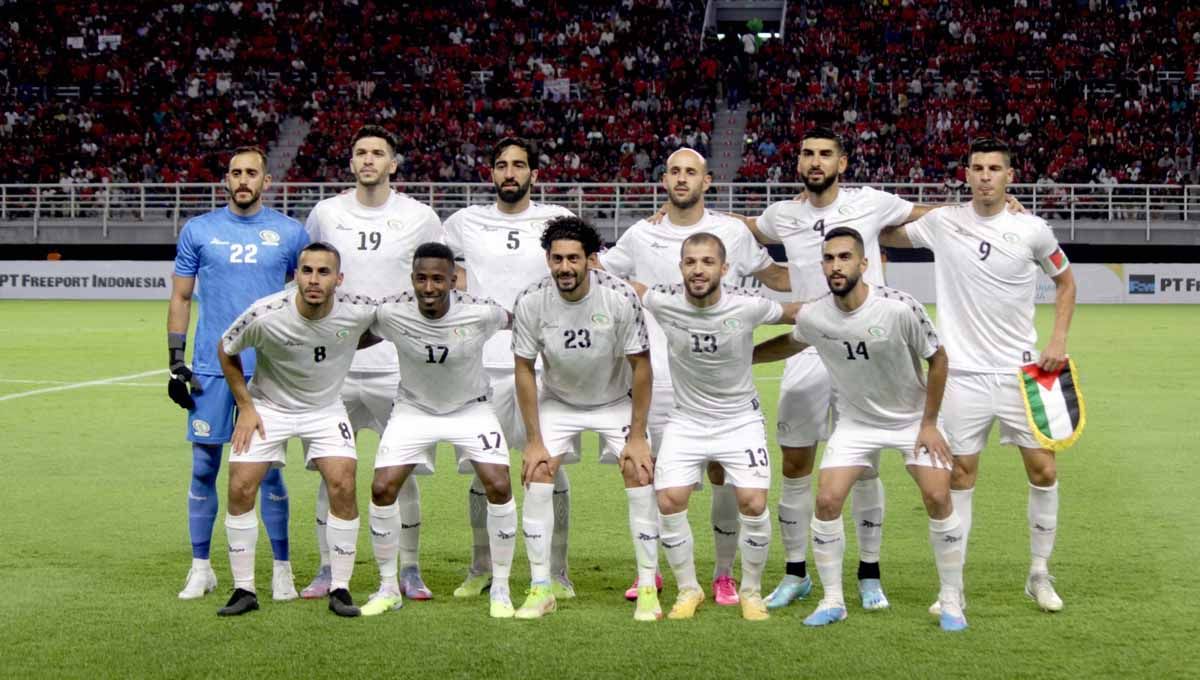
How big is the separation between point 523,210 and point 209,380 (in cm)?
192

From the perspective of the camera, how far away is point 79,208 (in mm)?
34656

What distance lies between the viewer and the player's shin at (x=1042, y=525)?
6938 mm

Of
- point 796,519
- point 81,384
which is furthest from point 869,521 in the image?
point 81,384

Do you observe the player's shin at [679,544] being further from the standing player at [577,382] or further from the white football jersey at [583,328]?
the white football jersey at [583,328]

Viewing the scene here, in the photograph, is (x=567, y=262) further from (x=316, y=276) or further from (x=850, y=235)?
(x=850, y=235)

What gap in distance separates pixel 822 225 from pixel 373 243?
2436mm

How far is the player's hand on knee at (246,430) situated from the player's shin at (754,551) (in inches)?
96.3

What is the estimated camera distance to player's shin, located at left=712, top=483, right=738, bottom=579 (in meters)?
7.16

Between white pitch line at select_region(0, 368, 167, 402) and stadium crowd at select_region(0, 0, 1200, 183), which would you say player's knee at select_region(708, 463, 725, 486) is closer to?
white pitch line at select_region(0, 368, 167, 402)

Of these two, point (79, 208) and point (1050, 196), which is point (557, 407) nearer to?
point (1050, 196)

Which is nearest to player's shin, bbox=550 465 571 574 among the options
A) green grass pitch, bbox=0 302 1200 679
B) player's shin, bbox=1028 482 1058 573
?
green grass pitch, bbox=0 302 1200 679

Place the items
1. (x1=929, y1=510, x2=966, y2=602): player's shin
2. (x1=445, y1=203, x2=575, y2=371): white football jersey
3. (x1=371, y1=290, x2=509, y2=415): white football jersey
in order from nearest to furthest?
1. (x1=929, y1=510, x2=966, y2=602): player's shin
2. (x1=371, y1=290, x2=509, y2=415): white football jersey
3. (x1=445, y1=203, x2=575, y2=371): white football jersey

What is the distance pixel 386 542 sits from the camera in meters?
6.83

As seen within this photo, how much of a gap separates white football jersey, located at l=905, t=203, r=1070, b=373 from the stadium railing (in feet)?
83.5
